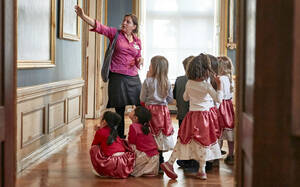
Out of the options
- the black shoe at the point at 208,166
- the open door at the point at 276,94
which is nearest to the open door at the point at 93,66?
the black shoe at the point at 208,166

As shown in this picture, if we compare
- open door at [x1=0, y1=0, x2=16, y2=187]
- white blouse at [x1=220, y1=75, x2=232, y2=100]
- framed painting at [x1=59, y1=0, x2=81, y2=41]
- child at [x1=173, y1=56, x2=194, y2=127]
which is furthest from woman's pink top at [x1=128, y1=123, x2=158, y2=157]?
open door at [x1=0, y1=0, x2=16, y2=187]

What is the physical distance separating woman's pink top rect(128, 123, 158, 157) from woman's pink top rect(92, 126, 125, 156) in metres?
0.14

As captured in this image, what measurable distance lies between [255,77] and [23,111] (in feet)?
10.2

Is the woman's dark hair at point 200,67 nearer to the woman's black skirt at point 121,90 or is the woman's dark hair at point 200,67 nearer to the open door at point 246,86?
the woman's black skirt at point 121,90

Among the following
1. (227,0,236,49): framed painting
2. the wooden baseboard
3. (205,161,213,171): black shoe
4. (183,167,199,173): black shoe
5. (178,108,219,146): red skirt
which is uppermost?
(227,0,236,49): framed painting

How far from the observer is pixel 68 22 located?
598 cm

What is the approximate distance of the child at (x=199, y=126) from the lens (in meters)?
4.11

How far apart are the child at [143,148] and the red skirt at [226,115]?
0.77 meters

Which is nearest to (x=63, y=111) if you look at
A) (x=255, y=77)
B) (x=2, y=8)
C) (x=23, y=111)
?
(x=23, y=111)

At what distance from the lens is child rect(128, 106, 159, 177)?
425 centimetres

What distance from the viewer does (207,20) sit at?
30.8 ft

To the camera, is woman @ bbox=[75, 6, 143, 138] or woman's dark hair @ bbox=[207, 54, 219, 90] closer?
woman's dark hair @ bbox=[207, 54, 219, 90]

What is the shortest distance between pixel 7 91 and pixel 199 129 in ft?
7.83

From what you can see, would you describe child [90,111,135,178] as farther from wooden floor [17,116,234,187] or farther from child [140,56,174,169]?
child [140,56,174,169]
